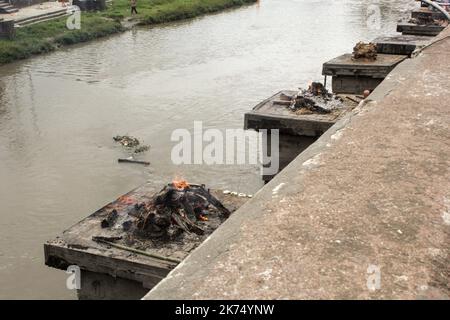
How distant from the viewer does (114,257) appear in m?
3.65

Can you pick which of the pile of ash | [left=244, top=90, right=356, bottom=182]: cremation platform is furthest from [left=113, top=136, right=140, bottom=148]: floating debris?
the pile of ash

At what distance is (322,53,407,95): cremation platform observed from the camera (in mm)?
8125

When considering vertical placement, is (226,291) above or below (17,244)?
above

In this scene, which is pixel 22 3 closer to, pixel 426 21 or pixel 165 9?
pixel 165 9

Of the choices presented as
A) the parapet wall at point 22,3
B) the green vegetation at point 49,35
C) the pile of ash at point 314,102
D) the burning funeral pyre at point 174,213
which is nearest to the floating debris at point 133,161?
the pile of ash at point 314,102

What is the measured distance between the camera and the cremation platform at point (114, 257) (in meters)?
3.58

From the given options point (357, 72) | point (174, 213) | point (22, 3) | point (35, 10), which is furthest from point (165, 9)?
point (174, 213)

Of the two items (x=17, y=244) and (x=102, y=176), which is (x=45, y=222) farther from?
(x=102, y=176)

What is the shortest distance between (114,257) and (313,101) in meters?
3.73

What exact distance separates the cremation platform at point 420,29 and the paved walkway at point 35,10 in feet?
43.4

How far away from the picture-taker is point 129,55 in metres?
16.7
